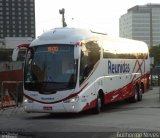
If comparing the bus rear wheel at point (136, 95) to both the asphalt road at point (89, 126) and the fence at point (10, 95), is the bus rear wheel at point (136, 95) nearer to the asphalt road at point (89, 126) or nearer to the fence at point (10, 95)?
the fence at point (10, 95)

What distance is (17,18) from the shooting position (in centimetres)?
10469

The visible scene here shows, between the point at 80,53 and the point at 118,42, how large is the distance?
19.2 ft

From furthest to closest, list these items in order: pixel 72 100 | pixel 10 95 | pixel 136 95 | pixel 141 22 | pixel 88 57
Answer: pixel 141 22
pixel 136 95
pixel 10 95
pixel 88 57
pixel 72 100

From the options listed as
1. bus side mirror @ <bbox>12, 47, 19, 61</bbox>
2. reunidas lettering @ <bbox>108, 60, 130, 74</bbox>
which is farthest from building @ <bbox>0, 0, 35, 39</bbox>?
bus side mirror @ <bbox>12, 47, 19, 61</bbox>

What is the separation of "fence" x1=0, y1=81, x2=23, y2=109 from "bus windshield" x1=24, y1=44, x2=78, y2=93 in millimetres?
5514

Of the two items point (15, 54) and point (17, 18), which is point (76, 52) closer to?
point (15, 54)

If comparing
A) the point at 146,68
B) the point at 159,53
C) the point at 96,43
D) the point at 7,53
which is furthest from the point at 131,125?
the point at 159,53

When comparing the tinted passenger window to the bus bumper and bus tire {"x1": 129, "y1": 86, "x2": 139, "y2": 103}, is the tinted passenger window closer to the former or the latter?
the bus bumper

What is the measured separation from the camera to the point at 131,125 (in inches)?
632

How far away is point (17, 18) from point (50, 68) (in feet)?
284

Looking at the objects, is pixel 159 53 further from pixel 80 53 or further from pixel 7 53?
pixel 80 53

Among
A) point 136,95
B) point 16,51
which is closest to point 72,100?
point 16,51

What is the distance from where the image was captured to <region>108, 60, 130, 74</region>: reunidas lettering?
23042 mm

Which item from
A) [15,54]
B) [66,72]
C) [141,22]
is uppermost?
[141,22]
